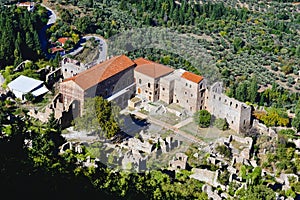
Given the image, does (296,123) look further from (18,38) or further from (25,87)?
(18,38)

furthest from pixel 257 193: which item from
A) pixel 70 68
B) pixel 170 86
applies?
pixel 70 68

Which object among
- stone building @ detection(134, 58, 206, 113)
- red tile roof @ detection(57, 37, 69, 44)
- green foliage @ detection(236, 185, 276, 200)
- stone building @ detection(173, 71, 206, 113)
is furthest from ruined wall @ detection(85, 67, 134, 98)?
red tile roof @ detection(57, 37, 69, 44)

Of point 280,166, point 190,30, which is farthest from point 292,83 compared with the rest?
point 280,166

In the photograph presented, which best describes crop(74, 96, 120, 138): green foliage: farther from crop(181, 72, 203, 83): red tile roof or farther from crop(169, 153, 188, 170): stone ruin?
crop(181, 72, 203, 83): red tile roof

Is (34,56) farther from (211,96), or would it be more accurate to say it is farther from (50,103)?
(211,96)

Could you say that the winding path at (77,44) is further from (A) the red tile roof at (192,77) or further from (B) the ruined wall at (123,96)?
(A) the red tile roof at (192,77)

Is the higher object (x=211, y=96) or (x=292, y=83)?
(x=211, y=96)
